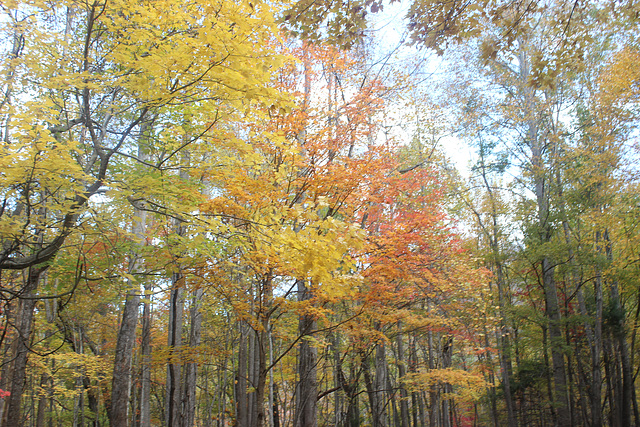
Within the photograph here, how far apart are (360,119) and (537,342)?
10.9 metres

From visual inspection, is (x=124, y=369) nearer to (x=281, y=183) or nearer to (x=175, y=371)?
(x=175, y=371)

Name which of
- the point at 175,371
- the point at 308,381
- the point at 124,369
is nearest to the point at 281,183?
the point at 308,381

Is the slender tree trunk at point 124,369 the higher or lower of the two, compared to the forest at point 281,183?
lower

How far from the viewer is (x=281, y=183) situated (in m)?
5.98

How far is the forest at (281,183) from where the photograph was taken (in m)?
3.18

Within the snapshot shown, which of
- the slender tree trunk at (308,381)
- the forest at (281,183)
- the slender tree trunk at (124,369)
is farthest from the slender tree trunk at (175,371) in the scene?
the slender tree trunk at (308,381)

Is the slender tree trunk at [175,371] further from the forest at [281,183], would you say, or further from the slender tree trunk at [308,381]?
the slender tree trunk at [308,381]

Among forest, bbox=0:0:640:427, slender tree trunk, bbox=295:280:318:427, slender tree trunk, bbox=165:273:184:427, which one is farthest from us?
slender tree trunk, bbox=165:273:184:427

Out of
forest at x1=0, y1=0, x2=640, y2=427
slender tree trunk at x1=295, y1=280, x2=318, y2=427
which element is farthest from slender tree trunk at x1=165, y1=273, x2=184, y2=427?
slender tree trunk at x1=295, y1=280, x2=318, y2=427

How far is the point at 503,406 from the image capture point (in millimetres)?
18812

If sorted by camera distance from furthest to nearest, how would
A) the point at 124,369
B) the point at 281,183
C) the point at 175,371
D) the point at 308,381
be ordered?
the point at 175,371 → the point at 124,369 → the point at 308,381 → the point at 281,183

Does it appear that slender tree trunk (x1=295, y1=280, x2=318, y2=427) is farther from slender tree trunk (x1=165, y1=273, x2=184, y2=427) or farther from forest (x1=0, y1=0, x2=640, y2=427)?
slender tree trunk (x1=165, y1=273, x2=184, y2=427)

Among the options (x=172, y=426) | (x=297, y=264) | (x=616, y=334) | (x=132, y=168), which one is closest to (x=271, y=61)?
(x=297, y=264)

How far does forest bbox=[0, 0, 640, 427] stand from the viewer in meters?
3.18
